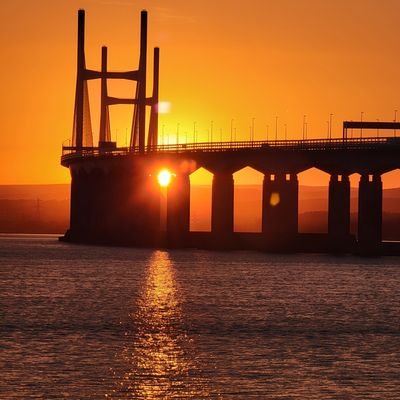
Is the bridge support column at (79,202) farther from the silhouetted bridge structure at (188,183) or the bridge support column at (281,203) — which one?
the bridge support column at (281,203)

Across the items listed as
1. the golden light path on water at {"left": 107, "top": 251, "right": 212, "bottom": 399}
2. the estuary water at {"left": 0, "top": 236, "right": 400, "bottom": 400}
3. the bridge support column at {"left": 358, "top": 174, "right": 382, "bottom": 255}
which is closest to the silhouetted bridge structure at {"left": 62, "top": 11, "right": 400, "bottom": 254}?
the bridge support column at {"left": 358, "top": 174, "right": 382, "bottom": 255}

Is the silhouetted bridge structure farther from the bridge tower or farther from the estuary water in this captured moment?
the estuary water

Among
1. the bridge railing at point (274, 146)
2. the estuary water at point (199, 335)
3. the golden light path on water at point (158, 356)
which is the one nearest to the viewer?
the golden light path on water at point (158, 356)

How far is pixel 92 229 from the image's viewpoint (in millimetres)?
187750

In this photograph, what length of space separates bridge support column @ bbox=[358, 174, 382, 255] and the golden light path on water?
215 ft

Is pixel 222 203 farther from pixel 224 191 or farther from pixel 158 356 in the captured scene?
pixel 158 356

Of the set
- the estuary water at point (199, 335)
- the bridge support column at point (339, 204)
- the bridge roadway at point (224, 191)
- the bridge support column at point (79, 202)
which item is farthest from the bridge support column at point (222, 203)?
the estuary water at point (199, 335)

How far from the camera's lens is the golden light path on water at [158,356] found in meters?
44.1

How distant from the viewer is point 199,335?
203 feet

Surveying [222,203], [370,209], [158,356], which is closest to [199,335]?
[158,356]

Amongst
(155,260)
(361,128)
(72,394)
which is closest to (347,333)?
→ (72,394)

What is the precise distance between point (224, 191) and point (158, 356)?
4163 inches

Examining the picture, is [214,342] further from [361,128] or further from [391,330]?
[361,128]

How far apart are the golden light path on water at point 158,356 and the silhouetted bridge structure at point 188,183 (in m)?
65.9
